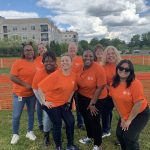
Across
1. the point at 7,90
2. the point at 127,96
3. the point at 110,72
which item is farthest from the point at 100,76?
the point at 7,90

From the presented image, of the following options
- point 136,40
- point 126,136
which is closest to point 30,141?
point 126,136

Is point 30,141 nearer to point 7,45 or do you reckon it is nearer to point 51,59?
point 51,59

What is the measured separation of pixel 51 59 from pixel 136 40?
9463cm

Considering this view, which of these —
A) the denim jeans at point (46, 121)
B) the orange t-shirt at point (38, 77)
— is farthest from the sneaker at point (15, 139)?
the orange t-shirt at point (38, 77)

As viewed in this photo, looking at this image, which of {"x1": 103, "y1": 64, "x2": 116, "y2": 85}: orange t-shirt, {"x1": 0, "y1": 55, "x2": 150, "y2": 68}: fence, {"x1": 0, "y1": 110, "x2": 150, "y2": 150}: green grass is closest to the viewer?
{"x1": 103, "y1": 64, "x2": 116, "y2": 85}: orange t-shirt

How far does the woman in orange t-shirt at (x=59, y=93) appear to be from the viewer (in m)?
4.41

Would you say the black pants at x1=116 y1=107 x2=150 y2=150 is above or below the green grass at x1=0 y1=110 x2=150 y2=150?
above

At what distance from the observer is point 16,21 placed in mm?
86750

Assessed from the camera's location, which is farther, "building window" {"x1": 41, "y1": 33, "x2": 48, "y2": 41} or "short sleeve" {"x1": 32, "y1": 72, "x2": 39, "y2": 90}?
"building window" {"x1": 41, "y1": 33, "x2": 48, "y2": 41}

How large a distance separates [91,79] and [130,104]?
97cm

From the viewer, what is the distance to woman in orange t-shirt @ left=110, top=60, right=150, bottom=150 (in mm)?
3732

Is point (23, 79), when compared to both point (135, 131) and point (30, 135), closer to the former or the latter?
point (30, 135)

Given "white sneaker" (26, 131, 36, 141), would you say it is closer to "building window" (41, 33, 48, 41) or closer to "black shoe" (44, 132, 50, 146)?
"black shoe" (44, 132, 50, 146)

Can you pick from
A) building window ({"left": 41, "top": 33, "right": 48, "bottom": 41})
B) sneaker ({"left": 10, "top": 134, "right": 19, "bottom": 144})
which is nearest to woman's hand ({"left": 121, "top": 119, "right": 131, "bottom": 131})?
sneaker ({"left": 10, "top": 134, "right": 19, "bottom": 144})
